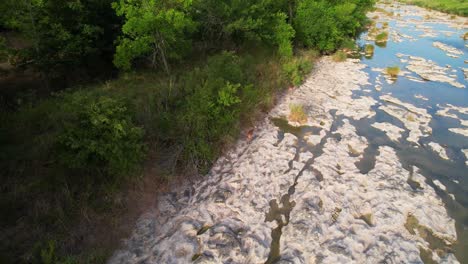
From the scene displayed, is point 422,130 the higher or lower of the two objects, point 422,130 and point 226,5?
the lower

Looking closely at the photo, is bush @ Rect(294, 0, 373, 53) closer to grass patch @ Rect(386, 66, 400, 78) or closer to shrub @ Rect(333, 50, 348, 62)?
shrub @ Rect(333, 50, 348, 62)

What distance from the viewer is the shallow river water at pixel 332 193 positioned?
17.6 feet

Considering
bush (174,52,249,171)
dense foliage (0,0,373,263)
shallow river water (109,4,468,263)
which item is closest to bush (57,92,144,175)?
dense foliage (0,0,373,263)

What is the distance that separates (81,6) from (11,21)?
198cm

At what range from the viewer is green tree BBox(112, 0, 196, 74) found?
8773mm

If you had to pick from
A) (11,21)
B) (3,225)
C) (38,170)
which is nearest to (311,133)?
(38,170)

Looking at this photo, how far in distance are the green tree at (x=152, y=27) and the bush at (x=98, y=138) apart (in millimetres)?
4032

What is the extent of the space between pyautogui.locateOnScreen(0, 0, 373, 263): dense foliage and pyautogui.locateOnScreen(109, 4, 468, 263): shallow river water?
95 centimetres

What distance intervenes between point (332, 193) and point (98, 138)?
17.7 ft

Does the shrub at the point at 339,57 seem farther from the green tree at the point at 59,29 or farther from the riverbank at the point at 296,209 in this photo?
the green tree at the point at 59,29

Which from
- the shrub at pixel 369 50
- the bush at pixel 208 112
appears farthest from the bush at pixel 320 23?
the bush at pixel 208 112

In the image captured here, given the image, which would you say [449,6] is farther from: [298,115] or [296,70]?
[298,115]

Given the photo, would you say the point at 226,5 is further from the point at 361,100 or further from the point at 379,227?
the point at 379,227

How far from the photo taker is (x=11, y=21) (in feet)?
26.4
